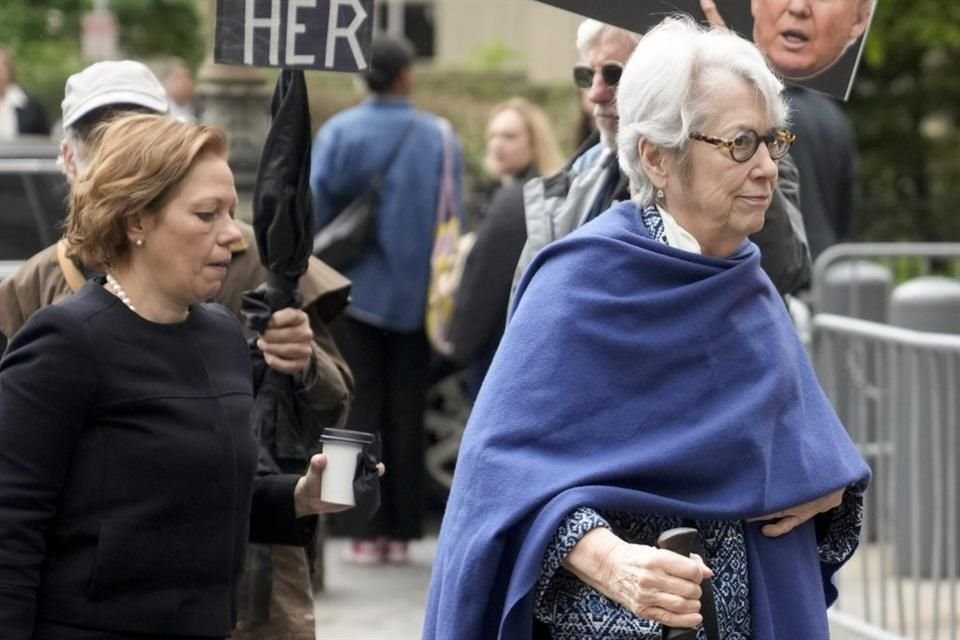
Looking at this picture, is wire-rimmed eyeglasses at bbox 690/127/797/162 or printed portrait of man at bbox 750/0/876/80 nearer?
wire-rimmed eyeglasses at bbox 690/127/797/162

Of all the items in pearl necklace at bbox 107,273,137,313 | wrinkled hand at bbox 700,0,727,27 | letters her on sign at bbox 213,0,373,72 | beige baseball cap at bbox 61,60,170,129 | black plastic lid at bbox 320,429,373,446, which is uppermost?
wrinkled hand at bbox 700,0,727,27

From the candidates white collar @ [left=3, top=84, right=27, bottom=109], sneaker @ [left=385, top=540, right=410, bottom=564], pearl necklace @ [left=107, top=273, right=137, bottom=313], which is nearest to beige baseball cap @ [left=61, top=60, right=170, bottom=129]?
pearl necklace @ [left=107, top=273, right=137, bottom=313]

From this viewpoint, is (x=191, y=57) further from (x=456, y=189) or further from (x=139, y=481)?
(x=139, y=481)

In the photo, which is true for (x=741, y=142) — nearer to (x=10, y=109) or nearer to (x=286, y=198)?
(x=286, y=198)

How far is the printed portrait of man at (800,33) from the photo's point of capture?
4.86 metres

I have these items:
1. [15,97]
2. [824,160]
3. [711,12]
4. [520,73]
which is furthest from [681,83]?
[520,73]

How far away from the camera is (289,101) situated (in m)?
4.81

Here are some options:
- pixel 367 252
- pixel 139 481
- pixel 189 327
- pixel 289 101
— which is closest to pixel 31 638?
pixel 139 481

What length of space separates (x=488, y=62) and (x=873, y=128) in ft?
19.0

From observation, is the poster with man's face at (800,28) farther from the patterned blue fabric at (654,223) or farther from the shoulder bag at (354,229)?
the shoulder bag at (354,229)

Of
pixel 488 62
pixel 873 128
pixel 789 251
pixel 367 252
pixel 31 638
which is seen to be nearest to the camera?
pixel 31 638

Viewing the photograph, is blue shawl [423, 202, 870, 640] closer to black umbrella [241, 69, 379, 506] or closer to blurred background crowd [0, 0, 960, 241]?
black umbrella [241, 69, 379, 506]

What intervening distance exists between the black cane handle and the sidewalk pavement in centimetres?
461

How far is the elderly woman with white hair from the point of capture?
3623mm
